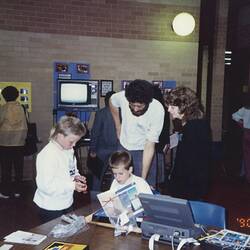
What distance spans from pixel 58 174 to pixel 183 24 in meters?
4.75

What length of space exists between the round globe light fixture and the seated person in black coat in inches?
169

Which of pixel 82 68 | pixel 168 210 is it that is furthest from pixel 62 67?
pixel 168 210

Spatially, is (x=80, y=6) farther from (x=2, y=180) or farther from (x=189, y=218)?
(x=189, y=218)

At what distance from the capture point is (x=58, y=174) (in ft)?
9.99

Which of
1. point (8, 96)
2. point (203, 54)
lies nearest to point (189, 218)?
point (8, 96)

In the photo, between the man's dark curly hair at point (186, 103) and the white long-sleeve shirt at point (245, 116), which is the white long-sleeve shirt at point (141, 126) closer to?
the man's dark curly hair at point (186, 103)

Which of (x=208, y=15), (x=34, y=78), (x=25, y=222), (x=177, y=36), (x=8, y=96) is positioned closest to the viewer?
(x=25, y=222)

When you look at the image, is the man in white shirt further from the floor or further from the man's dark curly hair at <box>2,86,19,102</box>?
the man's dark curly hair at <box>2,86,19,102</box>

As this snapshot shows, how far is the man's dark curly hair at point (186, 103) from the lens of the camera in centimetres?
299

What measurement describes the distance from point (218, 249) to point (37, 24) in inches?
202

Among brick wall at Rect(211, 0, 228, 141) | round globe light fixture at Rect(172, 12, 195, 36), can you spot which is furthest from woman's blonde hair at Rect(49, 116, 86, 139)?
brick wall at Rect(211, 0, 228, 141)

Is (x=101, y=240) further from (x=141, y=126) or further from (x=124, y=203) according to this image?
(x=141, y=126)

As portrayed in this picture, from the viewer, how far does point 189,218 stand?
2170 millimetres

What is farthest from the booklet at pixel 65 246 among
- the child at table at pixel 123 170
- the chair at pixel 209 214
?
the chair at pixel 209 214
